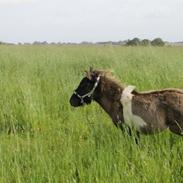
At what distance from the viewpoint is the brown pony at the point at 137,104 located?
174 inches

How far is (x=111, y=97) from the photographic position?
16.0ft

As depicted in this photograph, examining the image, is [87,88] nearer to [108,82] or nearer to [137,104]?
[108,82]

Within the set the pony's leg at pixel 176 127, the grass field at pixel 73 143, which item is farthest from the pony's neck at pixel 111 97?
the pony's leg at pixel 176 127

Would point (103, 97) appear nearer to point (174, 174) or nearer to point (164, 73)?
point (174, 174)

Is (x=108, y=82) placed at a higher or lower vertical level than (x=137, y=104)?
higher

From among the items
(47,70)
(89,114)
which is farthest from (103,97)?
(47,70)

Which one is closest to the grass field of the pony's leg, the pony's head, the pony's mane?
the pony's leg

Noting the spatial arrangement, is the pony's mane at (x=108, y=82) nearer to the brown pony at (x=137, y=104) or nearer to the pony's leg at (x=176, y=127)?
the brown pony at (x=137, y=104)

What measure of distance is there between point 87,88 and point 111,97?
32cm

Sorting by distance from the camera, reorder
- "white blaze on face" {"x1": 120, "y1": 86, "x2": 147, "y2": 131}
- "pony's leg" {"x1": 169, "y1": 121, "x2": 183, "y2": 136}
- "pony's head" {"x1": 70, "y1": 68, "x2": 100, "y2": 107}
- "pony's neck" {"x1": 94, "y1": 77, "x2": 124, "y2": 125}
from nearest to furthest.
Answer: "pony's leg" {"x1": 169, "y1": 121, "x2": 183, "y2": 136} < "white blaze on face" {"x1": 120, "y1": 86, "x2": 147, "y2": 131} < "pony's neck" {"x1": 94, "y1": 77, "x2": 124, "y2": 125} < "pony's head" {"x1": 70, "y1": 68, "x2": 100, "y2": 107}

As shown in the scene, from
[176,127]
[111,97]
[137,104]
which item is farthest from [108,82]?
[176,127]

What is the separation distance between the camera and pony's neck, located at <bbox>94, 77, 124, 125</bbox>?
15.6 feet

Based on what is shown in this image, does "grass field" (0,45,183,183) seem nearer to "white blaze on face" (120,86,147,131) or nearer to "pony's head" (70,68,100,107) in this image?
"white blaze on face" (120,86,147,131)

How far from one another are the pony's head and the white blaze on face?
401 millimetres
